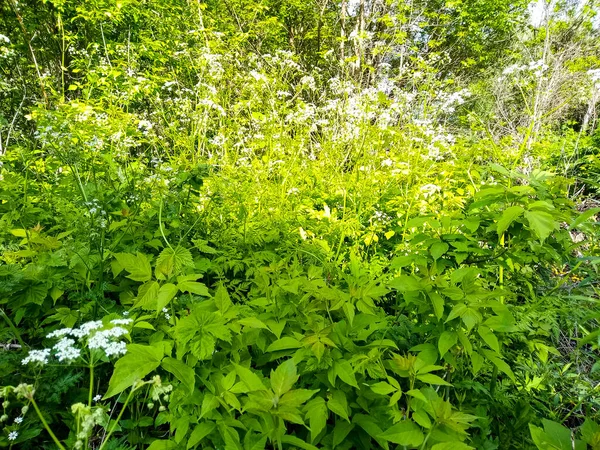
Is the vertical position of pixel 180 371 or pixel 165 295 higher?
pixel 165 295

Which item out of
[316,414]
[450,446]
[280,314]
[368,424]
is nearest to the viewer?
[450,446]

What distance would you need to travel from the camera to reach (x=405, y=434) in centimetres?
93

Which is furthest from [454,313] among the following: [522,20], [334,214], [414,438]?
[522,20]

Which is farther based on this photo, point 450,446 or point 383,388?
point 383,388

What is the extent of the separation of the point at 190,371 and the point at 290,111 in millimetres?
3455

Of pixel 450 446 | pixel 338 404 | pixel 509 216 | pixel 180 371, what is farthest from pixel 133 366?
pixel 509 216

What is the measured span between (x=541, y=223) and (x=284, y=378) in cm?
94

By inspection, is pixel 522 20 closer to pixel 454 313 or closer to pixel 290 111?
pixel 290 111

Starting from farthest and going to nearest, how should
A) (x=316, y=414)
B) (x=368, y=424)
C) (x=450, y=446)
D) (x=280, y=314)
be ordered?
1. (x=280, y=314)
2. (x=368, y=424)
3. (x=316, y=414)
4. (x=450, y=446)

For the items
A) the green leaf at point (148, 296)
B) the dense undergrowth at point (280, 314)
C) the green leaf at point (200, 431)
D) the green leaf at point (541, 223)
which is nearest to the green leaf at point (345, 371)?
the dense undergrowth at point (280, 314)

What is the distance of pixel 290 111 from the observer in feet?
12.8

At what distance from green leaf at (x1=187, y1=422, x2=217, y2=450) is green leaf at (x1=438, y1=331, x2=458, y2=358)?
745 mm

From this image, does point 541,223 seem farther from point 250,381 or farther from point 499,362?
point 250,381

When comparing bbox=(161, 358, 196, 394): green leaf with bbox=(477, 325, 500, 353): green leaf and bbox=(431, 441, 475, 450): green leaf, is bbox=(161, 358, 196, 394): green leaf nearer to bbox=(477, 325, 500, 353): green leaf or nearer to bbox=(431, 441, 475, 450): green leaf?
bbox=(431, 441, 475, 450): green leaf
